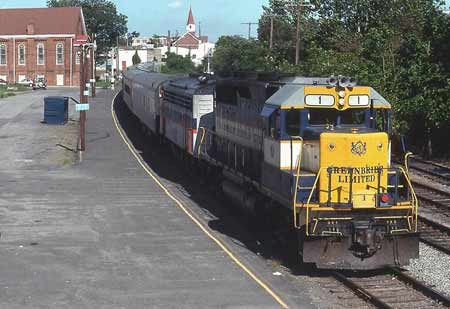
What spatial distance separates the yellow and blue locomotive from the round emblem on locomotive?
18mm

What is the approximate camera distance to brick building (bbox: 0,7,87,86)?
118812mm

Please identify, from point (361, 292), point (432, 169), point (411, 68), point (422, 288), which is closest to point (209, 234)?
point (361, 292)

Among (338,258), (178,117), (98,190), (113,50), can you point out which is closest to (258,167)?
(338,258)

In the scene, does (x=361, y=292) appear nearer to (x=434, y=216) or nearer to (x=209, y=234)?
(x=209, y=234)

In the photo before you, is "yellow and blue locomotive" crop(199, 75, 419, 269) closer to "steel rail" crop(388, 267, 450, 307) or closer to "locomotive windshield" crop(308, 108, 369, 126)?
"locomotive windshield" crop(308, 108, 369, 126)

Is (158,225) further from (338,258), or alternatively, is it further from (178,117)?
(178,117)

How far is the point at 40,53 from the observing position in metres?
120

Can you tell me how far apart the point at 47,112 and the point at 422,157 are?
2551 cm

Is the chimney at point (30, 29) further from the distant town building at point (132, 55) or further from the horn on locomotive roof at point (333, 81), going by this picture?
the horn on locomotive roof at point (333, 81)

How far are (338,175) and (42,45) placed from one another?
11207cm

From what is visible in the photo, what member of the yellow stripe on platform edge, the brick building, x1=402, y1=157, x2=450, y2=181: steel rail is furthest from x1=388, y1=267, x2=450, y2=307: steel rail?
the brick building

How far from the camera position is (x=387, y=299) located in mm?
11977

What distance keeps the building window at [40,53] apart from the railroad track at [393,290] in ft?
367

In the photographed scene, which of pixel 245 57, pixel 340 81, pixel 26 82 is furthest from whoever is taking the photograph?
pixel 26 82
